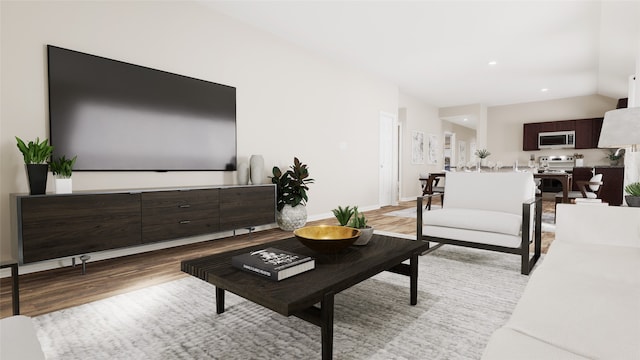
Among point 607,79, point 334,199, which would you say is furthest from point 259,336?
point 607,79

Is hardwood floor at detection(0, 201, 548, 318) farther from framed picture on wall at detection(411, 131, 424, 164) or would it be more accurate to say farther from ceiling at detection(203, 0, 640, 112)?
framed picture on wall at detection(411, 131, 424, 164)

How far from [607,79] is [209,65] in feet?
24.9

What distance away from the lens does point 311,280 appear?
1.33 m

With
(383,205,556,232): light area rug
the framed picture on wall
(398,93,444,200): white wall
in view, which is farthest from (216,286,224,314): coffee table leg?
the framed picture on wall

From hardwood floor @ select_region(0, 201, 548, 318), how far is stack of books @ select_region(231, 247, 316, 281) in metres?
1.32

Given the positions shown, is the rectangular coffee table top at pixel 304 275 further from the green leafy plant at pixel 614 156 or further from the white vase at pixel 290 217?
the green leafy plant at pixel 614 156

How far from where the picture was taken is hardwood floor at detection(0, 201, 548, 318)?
207 centimetres

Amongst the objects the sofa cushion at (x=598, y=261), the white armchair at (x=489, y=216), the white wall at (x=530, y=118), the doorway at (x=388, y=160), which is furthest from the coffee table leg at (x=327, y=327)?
the white wall at (x=530, y=118)

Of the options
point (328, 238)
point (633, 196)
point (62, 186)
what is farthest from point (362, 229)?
point (62, 186)

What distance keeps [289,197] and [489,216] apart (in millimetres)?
2474

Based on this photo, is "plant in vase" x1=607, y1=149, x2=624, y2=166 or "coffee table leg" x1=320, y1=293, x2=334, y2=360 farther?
"plant in vase" x1=607, y1=149, x2=624, y2=166

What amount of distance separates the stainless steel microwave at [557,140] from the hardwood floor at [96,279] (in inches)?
339

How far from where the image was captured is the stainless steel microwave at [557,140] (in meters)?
8.19

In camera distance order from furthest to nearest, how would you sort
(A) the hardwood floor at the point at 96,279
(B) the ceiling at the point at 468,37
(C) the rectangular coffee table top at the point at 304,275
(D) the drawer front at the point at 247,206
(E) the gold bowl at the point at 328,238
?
(B) the ceiling at the point at 468,37 → (D) the drawer front at the point at 247,206 → (A) the hardwood floor at the point at 96,279 → (E) the gold bowl at the point at 328,238 → (C) the rectangular coffee table top at the point at 304,275
